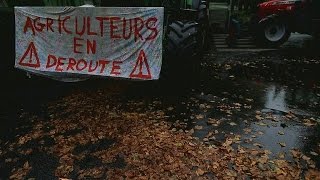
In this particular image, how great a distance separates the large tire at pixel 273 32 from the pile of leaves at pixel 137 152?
9.64 m

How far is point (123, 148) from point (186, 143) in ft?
3.45

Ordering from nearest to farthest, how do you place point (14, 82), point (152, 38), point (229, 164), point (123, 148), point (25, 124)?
point (229, 164) → point (123, 148) → point (25, 124) → point (152, 38) → point (14, 82)

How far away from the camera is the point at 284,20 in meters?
14.6

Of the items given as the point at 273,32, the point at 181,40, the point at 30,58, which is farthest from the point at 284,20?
the point at 30,58

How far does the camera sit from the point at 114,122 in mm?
6520

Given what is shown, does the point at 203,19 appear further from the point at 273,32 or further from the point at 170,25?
the point at 273,32

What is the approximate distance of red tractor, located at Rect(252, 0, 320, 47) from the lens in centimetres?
1411

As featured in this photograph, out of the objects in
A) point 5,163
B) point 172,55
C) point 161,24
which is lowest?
point 5,163

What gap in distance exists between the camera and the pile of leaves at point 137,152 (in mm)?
A: 4719

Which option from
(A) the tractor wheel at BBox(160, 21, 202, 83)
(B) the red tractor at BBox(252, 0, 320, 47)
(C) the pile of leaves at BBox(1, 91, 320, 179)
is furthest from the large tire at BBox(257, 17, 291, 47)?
(C) the pile of leaves at BBox(1, 91, 320, 179)

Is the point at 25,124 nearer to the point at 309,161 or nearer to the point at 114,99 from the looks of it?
the point at 114,99

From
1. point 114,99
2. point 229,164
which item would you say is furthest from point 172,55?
point 229,164

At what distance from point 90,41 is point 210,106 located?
3038 millimetres

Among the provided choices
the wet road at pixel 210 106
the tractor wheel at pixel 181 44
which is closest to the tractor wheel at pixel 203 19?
the wet road at pixel 210 106
